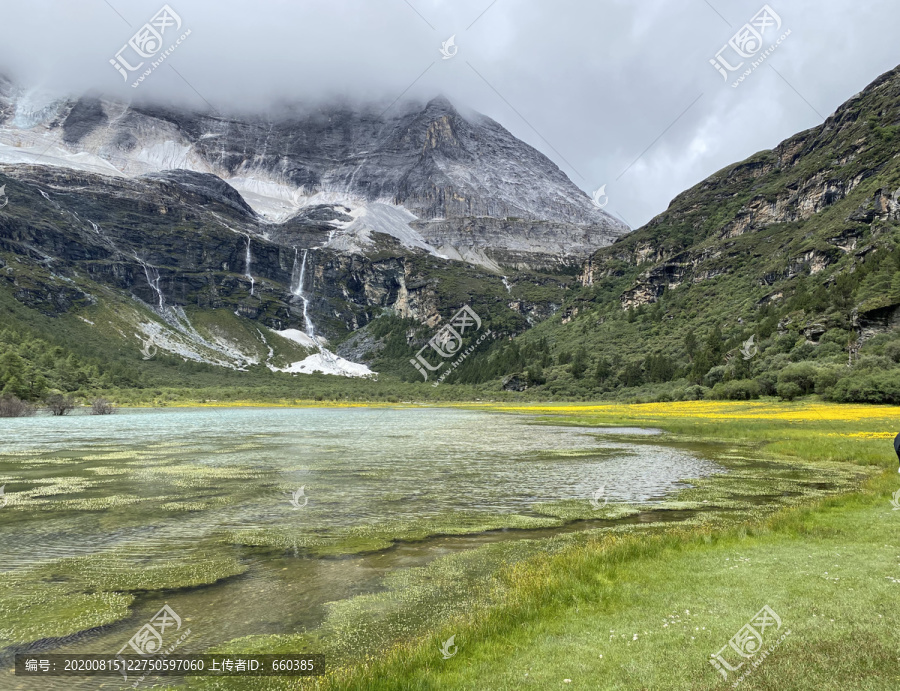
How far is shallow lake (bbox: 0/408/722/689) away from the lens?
34.0 ft

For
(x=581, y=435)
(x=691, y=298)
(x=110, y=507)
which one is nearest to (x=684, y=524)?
(x=110, y=507)

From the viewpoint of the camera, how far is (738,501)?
19719 millimetres

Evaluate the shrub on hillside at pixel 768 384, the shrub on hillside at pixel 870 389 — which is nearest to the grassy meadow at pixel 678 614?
the shrub on hillside at pixel 870 389

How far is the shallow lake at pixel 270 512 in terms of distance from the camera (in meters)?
10.4

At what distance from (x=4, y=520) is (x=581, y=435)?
1857 inches

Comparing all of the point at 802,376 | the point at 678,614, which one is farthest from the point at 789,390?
A: the point at 678,614

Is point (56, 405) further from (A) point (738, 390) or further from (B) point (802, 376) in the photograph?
(B) point (802, 376)

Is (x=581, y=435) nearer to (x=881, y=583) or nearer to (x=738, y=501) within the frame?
(x=738, y=501)

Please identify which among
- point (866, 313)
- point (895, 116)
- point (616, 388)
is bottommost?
point (616, 388)

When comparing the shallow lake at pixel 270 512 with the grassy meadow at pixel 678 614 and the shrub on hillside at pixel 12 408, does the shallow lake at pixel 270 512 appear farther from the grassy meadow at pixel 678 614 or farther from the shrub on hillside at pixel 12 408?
the shrub on hillside at pixel 12 408
